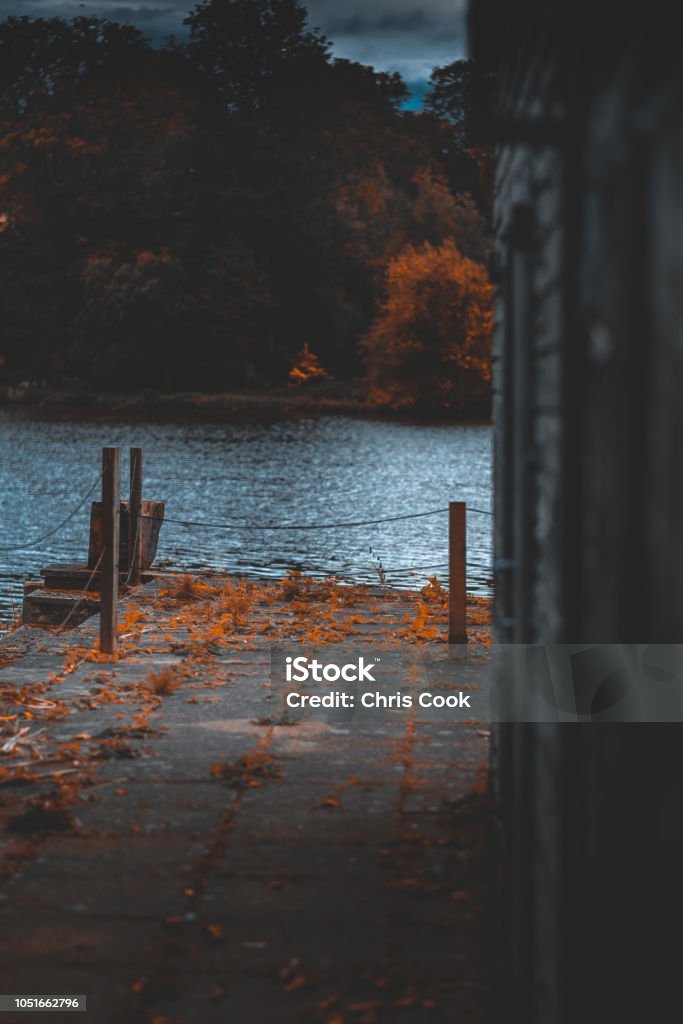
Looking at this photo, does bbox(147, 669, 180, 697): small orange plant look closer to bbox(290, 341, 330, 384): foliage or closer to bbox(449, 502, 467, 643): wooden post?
bbox(449, 502, 467, 643): wooden post

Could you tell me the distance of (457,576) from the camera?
9.92m

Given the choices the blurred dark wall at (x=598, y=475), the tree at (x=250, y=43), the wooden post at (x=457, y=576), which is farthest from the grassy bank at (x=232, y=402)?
the blurred dark wall at (x=598, y=475)

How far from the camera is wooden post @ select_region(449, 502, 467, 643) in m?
9.84

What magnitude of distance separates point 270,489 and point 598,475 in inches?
1116

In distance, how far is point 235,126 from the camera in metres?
74.7

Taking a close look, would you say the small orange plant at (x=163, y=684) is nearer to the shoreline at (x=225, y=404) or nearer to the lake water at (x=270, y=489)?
the lake water at (x=270, y=489)

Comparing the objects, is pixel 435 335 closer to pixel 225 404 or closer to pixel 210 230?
pixel 225 404

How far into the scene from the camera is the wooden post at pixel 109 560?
9531 mm

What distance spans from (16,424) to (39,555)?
35.9 metres

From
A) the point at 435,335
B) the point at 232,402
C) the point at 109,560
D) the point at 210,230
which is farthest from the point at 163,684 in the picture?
the point at 210,230

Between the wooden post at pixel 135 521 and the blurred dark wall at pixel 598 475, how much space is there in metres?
9.24

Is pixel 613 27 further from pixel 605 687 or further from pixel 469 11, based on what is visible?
pixel 469 11

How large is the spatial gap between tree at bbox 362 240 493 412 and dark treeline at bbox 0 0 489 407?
0.29 m

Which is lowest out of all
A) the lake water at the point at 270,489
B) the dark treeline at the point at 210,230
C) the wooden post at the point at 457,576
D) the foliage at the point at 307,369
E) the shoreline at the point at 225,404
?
the lake water at the point at 270,489
